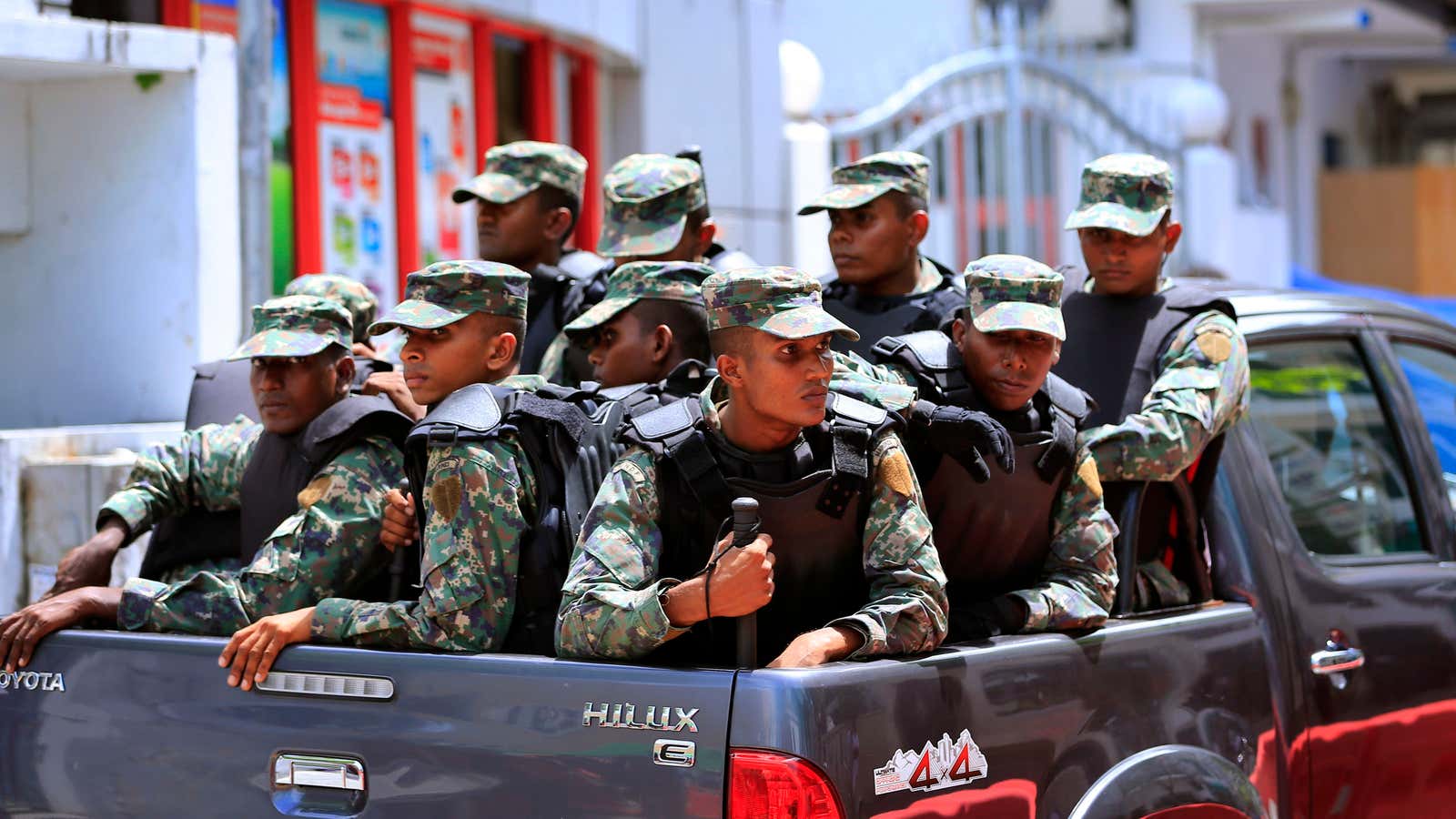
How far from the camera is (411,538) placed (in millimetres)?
3682

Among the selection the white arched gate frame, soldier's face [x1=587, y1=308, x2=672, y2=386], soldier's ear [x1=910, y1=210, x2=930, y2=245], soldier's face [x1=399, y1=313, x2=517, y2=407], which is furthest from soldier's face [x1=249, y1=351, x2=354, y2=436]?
the white arched gate frame

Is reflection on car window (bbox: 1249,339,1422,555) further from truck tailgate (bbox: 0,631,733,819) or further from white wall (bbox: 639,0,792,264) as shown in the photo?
white wall (bbox: 639,0,792,264)

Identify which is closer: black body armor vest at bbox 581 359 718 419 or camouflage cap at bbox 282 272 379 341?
black body armor vest at bbox 581 359 718 419

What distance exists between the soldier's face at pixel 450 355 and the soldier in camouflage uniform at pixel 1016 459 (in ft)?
2.45

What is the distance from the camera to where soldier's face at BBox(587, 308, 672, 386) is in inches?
165

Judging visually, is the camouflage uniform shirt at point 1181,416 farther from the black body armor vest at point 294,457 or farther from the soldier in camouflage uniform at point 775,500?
the black body armor vest at point 294,457

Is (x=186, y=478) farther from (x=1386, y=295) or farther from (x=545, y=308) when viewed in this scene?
(x=1386, y=295)

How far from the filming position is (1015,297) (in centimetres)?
366

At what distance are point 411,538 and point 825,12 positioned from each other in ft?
49.9

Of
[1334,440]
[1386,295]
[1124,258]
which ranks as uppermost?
[1386,295]

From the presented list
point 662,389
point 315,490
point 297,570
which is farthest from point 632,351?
point 297,570

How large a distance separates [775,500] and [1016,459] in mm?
636

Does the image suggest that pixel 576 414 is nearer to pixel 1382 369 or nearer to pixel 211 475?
pixel 211 475

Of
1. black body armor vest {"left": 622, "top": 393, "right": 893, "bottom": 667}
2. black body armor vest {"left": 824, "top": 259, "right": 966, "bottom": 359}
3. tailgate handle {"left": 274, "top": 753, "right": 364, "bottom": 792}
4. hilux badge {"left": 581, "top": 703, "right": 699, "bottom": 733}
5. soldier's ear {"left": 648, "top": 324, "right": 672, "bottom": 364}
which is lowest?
tailgate handle {"left": 274, "top": 753, "right": 364, "bottom": 792}
